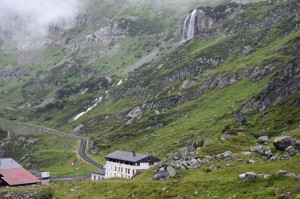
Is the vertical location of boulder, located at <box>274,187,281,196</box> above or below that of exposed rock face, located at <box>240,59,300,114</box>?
below

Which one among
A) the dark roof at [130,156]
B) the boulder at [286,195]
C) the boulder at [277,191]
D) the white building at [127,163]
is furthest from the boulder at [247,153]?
the dark roof at [130,156]

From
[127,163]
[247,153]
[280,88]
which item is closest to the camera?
[247,153]

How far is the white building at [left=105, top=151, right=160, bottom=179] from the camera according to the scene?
366 ft

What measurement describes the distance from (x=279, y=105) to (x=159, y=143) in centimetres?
5300

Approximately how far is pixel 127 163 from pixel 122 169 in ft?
11.2

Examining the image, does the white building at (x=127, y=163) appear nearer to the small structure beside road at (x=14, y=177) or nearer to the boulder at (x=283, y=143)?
the small structure beside road at (x=14, y=177)

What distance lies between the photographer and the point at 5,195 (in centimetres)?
8294

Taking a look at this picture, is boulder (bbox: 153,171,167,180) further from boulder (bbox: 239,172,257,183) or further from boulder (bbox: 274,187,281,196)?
boulder (bbox: 274,187,281,196)

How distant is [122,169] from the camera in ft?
386

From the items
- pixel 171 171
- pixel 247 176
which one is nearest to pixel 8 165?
pixel 171 171

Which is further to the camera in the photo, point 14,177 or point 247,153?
point 14,177

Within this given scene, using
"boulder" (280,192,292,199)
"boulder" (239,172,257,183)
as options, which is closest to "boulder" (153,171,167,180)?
"boulder" (239,172,257,183)

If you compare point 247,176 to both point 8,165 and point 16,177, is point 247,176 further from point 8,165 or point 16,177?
point 8,165

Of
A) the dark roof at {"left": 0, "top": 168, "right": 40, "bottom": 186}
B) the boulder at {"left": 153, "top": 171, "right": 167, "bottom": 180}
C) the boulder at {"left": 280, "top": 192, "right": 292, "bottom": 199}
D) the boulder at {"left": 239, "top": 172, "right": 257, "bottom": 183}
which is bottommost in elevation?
the boulder at {"left": 280, "top": 192, "right": 292, "bottom": 199}
